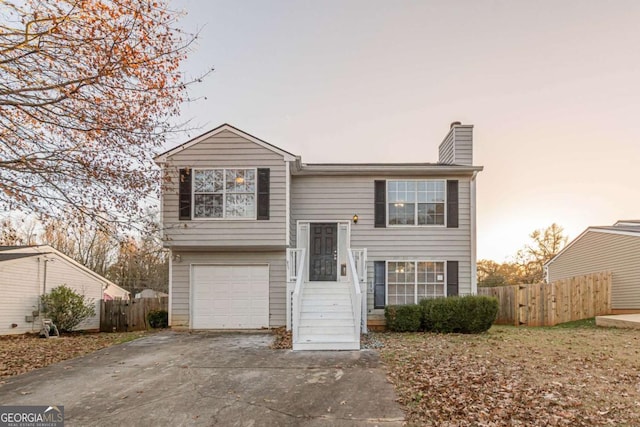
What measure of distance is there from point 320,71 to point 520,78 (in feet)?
22.4

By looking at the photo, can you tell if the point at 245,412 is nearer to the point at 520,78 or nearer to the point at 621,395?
the point at 621,395

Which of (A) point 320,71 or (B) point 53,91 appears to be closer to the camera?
(B) point 53,91

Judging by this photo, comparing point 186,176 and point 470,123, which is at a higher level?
point 470,123

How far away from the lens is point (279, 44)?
13289 millimetres

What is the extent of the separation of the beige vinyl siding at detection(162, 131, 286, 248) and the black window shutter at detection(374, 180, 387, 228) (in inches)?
122

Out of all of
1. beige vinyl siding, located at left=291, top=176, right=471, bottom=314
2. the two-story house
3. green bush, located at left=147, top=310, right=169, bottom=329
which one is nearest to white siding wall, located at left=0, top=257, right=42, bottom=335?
green bush, located at left=147, top=310, right=169, bottom=329

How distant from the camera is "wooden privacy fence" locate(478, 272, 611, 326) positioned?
1323 centimetres

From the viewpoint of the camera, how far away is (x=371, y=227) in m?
12.0

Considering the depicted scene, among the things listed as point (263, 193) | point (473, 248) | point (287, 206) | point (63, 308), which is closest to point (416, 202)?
point (473, 248)

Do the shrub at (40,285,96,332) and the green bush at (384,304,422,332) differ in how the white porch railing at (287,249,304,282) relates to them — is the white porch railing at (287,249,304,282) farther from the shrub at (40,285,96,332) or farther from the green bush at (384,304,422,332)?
the shrub at (40,285,96,332)

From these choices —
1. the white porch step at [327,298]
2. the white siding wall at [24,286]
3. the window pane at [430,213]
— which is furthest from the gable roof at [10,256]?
the window pane at [430,213]

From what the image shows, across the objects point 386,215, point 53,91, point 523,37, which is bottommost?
point 386,215

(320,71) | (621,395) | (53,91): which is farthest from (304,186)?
(621,395)

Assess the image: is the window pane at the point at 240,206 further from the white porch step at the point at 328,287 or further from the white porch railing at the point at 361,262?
the white porch railing at the point at 361,262
